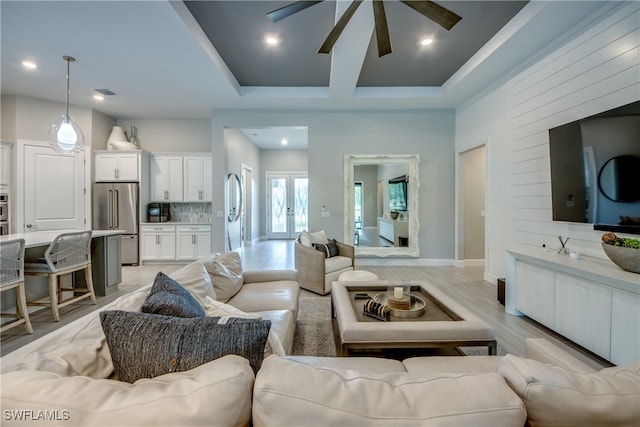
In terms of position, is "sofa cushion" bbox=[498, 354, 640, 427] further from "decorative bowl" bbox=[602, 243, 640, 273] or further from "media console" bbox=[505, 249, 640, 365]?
"decorative bowl" bbox=[602, 243, 640, 273]

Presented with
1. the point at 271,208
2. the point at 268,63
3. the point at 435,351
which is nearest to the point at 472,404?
the point at 435,351

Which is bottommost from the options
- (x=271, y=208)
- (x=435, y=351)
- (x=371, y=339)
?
(x=435, y=351)

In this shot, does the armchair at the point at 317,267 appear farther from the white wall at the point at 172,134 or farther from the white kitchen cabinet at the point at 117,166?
the white kitchen cabinet at the point at 117,166

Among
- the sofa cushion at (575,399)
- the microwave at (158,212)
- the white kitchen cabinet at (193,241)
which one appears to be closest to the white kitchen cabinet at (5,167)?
the microwave at (158,212)

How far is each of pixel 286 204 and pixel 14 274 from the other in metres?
7.06

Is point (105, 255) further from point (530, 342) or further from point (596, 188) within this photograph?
point (596, 188)

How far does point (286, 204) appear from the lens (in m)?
9.47

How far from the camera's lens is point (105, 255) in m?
3.93

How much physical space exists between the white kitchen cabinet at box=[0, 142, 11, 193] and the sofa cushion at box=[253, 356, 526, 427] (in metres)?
6.31

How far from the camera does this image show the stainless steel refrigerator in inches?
215

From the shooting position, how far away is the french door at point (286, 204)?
937 centimetres

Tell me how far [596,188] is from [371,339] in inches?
102

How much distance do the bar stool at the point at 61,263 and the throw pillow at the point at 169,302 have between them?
2.68m

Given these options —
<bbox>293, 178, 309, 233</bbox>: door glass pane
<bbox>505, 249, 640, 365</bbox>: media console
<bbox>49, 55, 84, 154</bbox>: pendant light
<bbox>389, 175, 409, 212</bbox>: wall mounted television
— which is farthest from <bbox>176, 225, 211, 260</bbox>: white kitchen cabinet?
<bbox>505, 249, 640, 365</bbox>: media console
